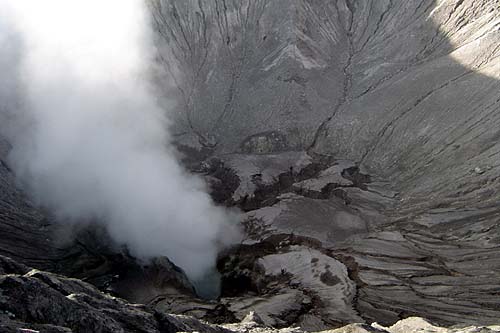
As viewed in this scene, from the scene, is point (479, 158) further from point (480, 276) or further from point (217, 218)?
point (217, 218)

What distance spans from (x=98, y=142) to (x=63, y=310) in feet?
137

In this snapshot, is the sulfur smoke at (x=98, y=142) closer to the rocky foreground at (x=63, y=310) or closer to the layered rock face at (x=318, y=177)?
the layered rock face at (x=318, y=177)

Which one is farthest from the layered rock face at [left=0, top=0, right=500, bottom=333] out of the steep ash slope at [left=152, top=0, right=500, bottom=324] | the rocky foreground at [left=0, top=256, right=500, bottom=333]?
the steep ash slope at [left=152, top=0, right=500, bottom=324]

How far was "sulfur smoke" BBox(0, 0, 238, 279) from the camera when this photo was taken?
51.9 metres

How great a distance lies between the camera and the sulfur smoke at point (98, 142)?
51.9 m

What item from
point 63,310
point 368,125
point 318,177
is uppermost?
point 368,125

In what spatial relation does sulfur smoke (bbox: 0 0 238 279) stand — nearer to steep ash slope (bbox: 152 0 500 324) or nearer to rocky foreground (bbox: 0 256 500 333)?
steep ash slope (bbox: 152 0 500 324)

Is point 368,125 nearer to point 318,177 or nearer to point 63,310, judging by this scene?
point 318,177

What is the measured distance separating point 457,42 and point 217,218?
126 feet

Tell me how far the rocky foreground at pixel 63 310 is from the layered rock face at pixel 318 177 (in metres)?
0.07

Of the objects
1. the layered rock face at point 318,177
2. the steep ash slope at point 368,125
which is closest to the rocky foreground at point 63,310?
the layered rock face at point 318,177

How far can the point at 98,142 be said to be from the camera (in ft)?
194

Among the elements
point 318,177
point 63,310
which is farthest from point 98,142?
point 63,310

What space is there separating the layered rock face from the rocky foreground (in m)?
0.07
